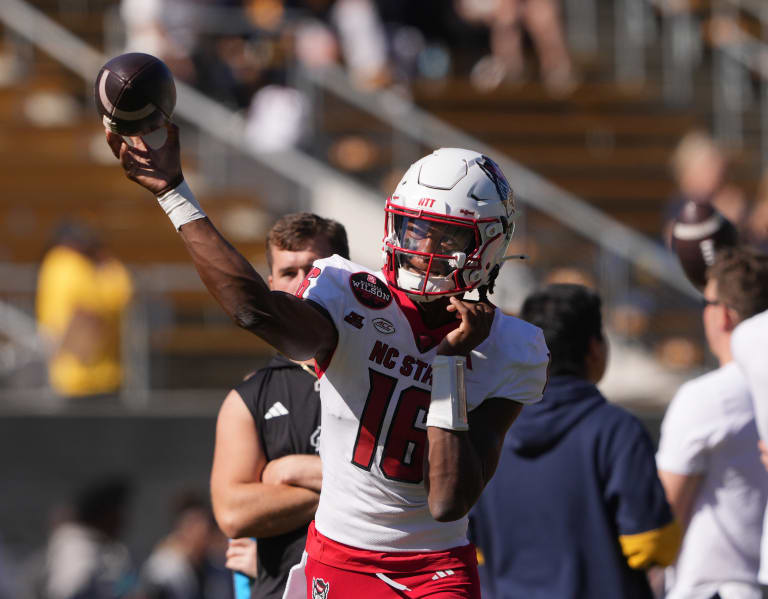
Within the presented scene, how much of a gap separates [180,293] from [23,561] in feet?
7.29

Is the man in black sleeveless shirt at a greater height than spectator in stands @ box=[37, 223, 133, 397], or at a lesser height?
greater

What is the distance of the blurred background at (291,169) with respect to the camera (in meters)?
9.04

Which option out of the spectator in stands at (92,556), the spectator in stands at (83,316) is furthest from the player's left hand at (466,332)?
the spectator in stands at (83,316)

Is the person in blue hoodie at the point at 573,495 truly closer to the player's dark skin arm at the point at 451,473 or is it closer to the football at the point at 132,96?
the player's dark skin arm at the point at 451,473

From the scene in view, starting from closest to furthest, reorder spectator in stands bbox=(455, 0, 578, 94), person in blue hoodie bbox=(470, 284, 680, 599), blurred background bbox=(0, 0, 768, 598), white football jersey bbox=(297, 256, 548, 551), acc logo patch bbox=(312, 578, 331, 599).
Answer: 1. white football jersey bbox=(297, 256, 548, 551)
2. acc logo patch bbox=(312, 578, 331, 599)
3. person in blue hoodie bbox=(470, 284, 680, 599)
4. blurred background bbox=(0, 0, 768, 598)
5. spectator in stands bbox=(455, 0, 578, 94)

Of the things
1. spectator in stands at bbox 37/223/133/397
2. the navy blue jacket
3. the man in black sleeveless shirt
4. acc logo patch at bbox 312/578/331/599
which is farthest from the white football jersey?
spectator in stands at bbox 37/223/133/397

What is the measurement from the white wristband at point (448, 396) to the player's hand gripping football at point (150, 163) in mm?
722

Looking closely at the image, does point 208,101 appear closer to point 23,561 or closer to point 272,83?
point 272,83

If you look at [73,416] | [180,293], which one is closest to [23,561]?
[73,416]

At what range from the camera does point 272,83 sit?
37.9 ft

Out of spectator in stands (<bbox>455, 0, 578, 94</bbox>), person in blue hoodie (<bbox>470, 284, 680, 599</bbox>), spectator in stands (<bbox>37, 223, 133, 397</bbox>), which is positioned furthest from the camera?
spectator in stands (<bbox>455, 0, 578, 94</bbox>)

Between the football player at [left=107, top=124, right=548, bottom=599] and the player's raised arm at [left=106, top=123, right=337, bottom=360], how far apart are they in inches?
3.8

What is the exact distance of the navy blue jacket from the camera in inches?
148

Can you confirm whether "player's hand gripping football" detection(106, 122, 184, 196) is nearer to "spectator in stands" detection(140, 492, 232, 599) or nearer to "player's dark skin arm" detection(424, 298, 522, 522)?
"player's dark skin arm" detection(424, 298, 522, 522)
